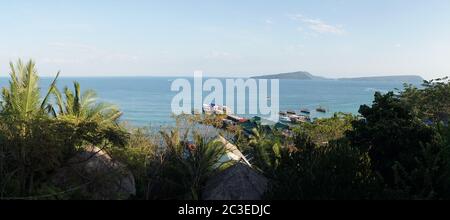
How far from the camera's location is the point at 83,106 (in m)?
11.9

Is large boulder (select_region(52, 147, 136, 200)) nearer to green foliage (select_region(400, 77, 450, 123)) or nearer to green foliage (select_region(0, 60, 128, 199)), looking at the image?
green foliage (select_region(0, 60, 128, 199))

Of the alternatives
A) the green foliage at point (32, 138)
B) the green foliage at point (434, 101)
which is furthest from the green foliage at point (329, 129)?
the green foliage at point (32, 138)

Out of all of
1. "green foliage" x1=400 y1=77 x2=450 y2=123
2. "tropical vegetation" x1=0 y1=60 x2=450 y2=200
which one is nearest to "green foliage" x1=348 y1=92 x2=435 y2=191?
"tropical vegetation" x1=0 y1=60 x2=450 y2=200

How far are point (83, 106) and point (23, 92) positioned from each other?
187cm

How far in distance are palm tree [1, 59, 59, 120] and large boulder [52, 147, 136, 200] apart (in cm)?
158

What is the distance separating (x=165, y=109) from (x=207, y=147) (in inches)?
3133

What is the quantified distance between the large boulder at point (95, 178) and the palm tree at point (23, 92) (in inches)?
62.3

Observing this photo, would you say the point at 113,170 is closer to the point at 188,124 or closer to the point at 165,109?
the point at 188,124

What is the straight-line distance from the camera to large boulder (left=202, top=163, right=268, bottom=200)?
9914mm

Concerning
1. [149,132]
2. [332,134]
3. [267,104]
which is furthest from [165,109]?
[149,132]

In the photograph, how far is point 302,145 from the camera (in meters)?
9.66

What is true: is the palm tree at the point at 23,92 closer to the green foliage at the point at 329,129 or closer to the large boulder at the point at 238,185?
the large boulder at the point at 238,185

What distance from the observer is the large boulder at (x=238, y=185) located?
9.91 metres

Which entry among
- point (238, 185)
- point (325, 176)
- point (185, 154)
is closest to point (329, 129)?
point (185, 154)
